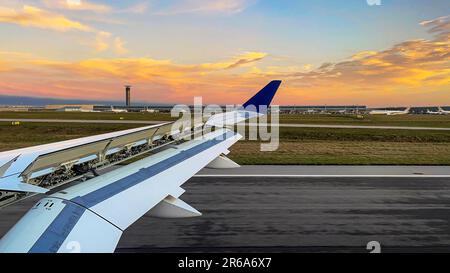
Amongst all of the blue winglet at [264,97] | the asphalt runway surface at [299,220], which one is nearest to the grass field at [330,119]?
the asphalt runway surface at [299,220]

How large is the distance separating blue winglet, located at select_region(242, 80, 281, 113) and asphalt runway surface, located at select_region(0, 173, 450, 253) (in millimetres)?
2882

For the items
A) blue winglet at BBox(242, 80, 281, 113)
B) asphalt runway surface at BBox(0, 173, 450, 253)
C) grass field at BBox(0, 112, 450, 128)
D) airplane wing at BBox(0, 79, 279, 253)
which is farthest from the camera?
grass field at BBox(0, 112, 450, 128)

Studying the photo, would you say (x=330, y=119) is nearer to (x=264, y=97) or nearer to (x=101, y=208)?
(x=264, y=97)

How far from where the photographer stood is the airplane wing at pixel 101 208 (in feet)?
8.93

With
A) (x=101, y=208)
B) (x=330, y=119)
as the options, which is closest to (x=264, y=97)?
(x=101, y=208)

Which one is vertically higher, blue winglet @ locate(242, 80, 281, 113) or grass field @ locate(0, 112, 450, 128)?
blue winglet @ locate(242, 80, 281, 113)

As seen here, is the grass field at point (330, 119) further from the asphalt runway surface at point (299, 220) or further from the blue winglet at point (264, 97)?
Result: the blue winglet at point (264, 97)

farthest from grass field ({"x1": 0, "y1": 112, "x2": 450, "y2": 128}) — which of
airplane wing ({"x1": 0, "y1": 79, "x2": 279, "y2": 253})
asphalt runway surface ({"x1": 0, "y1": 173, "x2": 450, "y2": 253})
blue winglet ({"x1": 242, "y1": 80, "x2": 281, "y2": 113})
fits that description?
airplane wing ({"x1": 0, "y1": 79, "x2": 279, "y2": 253})

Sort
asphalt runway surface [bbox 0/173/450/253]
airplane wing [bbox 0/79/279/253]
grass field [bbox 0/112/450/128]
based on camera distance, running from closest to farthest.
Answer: airplane wing [bbox 0/79/279/253], asphalt runway surface [bbox 0/173/450/253], grass field [bbox 0/112/450/128]

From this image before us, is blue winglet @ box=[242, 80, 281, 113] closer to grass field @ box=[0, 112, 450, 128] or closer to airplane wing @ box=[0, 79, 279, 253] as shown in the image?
airplane wing @ box=[0, 79, 279, 253]

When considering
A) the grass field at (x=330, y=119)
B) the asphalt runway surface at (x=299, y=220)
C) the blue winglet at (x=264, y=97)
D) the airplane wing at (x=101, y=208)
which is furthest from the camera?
the grass field at (x=330, y=119)

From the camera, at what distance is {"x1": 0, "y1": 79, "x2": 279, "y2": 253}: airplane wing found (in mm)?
2723

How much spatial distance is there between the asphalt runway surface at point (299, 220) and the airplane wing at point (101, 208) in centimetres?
206
